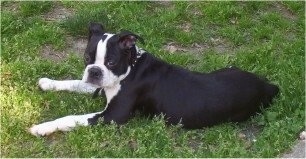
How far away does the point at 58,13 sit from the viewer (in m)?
8.35

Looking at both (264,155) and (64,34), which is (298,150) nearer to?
(264,155)

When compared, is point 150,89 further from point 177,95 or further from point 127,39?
point 127,39

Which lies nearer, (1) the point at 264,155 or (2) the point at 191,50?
(1) the point at 264,155

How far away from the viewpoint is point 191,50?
770cm

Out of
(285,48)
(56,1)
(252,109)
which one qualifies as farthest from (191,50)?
(56,1)

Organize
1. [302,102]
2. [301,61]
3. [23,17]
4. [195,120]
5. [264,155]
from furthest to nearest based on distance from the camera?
[23,17] → [301,61] → [302,102] → [195,120] → [264,155]

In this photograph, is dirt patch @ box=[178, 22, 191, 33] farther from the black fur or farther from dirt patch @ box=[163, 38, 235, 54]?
the black fur

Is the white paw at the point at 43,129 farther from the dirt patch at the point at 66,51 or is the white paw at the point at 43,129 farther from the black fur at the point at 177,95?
the dirt patch at the point at 66,51

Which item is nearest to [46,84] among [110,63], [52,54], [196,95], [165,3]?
[52,54]

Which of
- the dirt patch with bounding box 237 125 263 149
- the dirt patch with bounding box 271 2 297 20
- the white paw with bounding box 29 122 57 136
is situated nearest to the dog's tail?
the dirt patch with bounding box 237 125 263 149

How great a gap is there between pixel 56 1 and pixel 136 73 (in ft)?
9.89

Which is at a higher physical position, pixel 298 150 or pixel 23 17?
pixel 23 17

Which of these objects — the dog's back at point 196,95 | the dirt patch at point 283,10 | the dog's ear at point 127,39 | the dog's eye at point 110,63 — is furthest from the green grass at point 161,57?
the dog's ear at point 127,39

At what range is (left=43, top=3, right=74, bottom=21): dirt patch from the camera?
8203 millimetres
